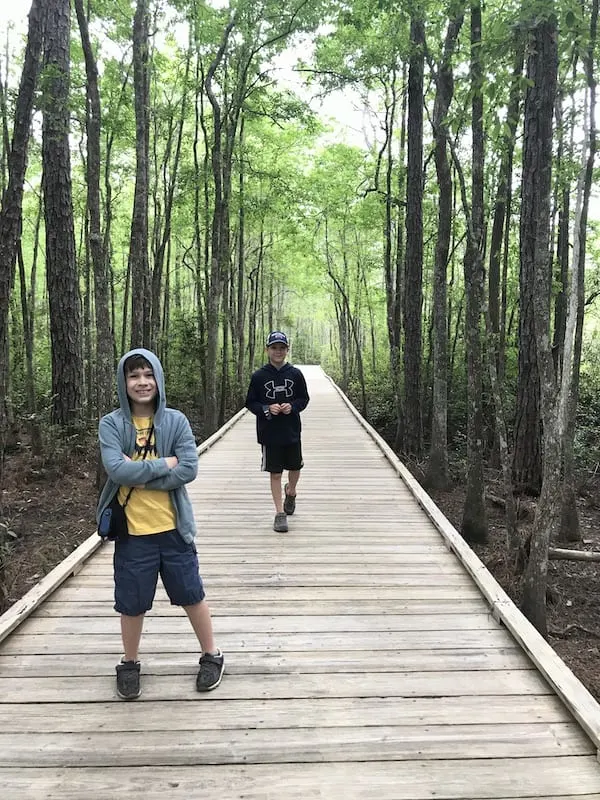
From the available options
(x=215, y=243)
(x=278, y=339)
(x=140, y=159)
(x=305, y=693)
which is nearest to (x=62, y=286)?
(x=140, y=159)

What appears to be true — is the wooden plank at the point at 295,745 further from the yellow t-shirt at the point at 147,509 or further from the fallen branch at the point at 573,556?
the fallen branch at the point at 573,556

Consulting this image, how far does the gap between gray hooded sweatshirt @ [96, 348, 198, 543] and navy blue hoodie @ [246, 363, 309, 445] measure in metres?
2.26

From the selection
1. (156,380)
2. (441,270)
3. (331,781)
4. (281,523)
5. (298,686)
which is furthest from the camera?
(441,270)

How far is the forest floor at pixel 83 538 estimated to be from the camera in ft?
15.9

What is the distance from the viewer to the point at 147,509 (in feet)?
8.90

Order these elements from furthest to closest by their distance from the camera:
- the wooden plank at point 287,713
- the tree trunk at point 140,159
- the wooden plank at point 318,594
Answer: the tree trunk at point 140,159 → the wooden plank at point 318,594 → the wooden plank at point 287,713

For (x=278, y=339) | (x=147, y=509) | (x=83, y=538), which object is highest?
(x=278, y=339)

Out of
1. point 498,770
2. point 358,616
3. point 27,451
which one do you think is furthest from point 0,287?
point 27,451

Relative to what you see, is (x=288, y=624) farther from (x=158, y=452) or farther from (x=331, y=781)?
(x=158, y=452)

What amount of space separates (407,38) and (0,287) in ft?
23.8

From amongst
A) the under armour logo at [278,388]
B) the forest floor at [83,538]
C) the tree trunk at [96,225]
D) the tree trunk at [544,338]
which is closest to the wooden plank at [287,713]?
the tree trunk at [544,338]

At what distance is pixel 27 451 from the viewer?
10.2 metres

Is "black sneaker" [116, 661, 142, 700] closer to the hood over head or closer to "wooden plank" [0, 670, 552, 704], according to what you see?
"wooden plank" [0, 670, 552, 704]

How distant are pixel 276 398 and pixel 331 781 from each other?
3.24m
